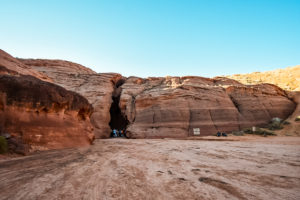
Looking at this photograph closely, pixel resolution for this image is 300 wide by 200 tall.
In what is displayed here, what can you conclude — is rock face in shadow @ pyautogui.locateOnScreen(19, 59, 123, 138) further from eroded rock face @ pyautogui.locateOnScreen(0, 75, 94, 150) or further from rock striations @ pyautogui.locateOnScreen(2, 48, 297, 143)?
eroded rock face @ pyautogui.locateOnScreen(0, 75, 94, 150)

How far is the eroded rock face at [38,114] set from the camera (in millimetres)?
5004

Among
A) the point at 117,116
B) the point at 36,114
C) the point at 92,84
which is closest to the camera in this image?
the point at 36,114

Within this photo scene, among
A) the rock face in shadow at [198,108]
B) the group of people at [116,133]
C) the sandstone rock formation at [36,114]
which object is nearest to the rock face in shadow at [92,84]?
the group of people at [116,133]

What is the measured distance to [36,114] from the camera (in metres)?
5.66

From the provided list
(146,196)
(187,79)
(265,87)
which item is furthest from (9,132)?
(265,87)

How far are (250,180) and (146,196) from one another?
167 centimetres

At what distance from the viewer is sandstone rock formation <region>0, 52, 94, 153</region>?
498 centimetres

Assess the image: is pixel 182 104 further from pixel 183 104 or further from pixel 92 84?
pixel 92 84

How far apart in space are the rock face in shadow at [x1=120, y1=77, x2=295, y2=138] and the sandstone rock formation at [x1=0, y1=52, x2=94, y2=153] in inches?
371

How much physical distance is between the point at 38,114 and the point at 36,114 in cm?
7

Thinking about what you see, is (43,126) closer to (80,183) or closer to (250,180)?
(80,183)

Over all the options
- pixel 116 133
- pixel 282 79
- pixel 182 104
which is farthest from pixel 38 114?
pixel 282 79

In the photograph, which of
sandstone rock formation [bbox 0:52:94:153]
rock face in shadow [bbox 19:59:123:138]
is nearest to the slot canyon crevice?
rock face in shadow [bbox 19:59:123:138]

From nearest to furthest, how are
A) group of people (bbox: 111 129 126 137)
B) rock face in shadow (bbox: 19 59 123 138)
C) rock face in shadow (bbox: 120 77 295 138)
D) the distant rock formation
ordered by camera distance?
rock face in shadow (bbox: 120 77 295 138) → the distant rock formation → rock face in shadow (bbox: 19 59 123 138) → group of people (bbox: 111 129 126 137)
